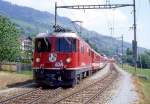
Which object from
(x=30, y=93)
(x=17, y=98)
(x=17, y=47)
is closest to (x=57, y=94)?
(x=30, y=93)

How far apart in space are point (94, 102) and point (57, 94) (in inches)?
155

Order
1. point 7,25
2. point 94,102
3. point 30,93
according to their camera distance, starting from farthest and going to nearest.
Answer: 1. point 7,25
2. point 30,93
3. point 94,102

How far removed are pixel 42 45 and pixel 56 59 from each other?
1.37 meters

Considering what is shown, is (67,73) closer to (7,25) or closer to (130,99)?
(130,99)

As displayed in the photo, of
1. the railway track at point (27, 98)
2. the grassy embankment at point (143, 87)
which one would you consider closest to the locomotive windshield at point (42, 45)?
the railway track at point (27, 98)

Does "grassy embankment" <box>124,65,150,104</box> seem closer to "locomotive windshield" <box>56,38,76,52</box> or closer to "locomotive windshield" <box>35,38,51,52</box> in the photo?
"locomotive windshield" <box>56,38,76,52</box>

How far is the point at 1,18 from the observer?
56.8 m

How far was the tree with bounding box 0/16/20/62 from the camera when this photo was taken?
175 feet

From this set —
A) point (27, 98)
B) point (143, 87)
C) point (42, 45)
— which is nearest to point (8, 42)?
point (143, 87)

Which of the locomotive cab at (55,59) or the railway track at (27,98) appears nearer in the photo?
the railway track at (27,98)

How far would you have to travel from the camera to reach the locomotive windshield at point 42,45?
2820 cm

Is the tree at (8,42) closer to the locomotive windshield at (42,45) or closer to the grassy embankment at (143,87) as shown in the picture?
the grassy embankment at (143,87)

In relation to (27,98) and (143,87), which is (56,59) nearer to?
(27,98)

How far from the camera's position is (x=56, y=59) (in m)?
27.7
